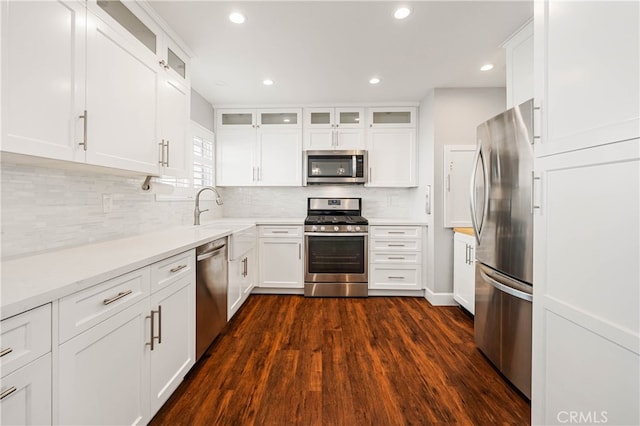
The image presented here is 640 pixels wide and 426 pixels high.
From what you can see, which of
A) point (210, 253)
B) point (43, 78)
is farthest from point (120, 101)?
point (210, 253)

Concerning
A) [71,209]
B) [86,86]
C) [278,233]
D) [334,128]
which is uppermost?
[334,128]

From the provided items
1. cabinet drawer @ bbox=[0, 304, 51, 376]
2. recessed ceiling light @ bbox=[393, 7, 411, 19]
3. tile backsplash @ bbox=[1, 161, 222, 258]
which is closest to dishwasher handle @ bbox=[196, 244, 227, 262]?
tile backsplash @ bbox=[1, 161, 222, 258]

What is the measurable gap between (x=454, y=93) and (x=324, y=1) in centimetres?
201

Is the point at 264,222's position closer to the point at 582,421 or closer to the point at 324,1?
the point at 324,1

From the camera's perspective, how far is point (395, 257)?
3.33 meters

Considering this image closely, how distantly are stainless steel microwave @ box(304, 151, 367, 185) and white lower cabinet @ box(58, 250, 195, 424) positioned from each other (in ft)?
7.14

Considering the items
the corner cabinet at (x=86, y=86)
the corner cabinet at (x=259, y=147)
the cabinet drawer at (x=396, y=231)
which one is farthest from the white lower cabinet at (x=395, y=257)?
the corner cabinet at (x=86, y=86)

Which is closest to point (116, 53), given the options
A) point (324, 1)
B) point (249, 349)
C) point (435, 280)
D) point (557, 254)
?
point (324, 1)

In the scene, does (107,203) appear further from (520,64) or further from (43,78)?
(520,64)

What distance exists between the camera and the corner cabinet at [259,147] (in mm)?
3629

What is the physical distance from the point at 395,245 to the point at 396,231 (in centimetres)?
18

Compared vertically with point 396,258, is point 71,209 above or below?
above

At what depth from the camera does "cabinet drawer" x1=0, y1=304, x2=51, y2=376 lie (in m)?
0.69

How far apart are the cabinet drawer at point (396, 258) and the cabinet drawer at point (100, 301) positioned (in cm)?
258
